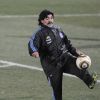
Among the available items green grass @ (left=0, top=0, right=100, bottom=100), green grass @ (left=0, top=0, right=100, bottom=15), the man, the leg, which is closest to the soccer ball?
the man

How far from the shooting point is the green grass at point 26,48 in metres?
12.2

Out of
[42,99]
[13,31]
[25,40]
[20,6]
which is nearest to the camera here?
[42,99]

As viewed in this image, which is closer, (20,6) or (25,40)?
(25,40)

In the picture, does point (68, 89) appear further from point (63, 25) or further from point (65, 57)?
point (63, 25)

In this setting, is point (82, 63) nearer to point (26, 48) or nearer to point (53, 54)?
point (53, 54)

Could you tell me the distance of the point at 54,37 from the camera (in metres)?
9.91

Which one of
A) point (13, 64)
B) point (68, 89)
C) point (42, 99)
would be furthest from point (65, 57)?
point (13, 64)

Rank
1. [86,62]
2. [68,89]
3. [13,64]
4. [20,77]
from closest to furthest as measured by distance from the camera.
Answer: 1. [86,62]
2. [68,89]
3. [20,77]
4. [13,64]

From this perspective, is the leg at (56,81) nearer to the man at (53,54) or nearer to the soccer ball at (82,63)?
the man at (53,54)

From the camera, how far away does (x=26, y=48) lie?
19.0m

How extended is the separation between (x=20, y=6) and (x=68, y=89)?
985 inches

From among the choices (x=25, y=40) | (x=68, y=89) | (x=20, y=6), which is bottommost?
(x=20, y=6)

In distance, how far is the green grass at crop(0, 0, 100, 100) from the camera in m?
12.2

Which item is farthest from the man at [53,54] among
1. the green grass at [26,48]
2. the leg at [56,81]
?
the green grass at [26,48]
